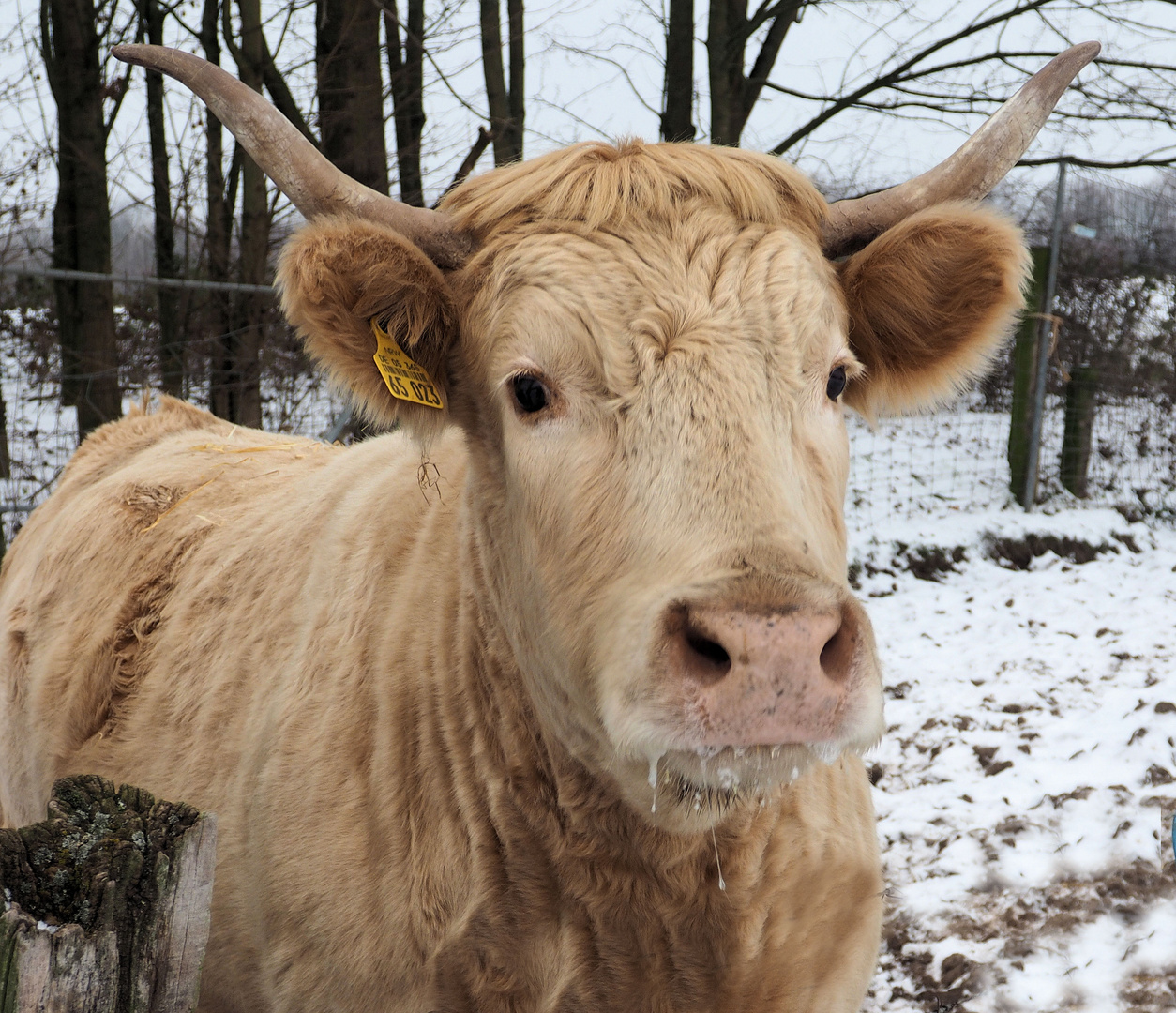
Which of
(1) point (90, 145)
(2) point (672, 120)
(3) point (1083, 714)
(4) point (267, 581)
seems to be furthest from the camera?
(1) point (90, 145)

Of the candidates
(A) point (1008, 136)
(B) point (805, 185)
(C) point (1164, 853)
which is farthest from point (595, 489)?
(C) point (1164, 853)

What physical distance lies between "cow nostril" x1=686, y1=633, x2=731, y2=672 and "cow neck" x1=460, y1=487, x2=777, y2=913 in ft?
1.99

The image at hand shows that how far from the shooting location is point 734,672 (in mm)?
1391

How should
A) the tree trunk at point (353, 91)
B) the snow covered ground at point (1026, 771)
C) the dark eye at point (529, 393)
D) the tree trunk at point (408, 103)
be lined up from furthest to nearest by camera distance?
the tree trunk at point (408, 103) → the tree trunk at point (353, 91) → the snow covered ground at point (1026, 771) → the dark eye at point (529, 393)

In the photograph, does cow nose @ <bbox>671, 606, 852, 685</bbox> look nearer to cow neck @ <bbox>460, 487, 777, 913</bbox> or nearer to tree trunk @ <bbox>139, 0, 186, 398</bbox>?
cow neck @ <bbox>460, 487, 777, 913</bbox>

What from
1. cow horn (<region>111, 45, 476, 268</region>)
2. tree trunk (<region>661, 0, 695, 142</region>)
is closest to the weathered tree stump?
cow horn (<region>111, 45, 476, 268</region>)

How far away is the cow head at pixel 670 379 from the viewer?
146 cm

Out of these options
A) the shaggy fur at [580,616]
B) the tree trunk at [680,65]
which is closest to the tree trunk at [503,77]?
the tree trunk at [680,65]

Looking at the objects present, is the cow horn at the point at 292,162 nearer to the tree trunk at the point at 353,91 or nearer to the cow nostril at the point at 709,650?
the cow nostril at the point at 709,650

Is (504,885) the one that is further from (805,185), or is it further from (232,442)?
(232,442)

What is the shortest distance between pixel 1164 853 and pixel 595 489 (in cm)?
311

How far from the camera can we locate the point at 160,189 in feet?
35.6

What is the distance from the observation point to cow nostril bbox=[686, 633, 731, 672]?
4.70ft

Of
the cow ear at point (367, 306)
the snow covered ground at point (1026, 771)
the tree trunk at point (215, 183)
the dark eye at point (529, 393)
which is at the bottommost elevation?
the snow covered ground at point (1026, 771)
